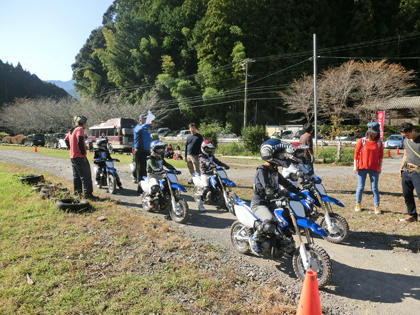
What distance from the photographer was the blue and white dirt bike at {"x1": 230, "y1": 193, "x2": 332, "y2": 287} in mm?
3464

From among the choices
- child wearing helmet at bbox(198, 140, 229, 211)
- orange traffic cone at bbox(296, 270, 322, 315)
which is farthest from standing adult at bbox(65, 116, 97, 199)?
orange traffic cone at bbox(296, 270, 322, 315)

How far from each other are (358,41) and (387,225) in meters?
44.2

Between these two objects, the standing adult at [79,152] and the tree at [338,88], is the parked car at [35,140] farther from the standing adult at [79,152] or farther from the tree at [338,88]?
the tree at [338,88]

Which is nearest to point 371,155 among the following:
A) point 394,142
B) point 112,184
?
point 112,184

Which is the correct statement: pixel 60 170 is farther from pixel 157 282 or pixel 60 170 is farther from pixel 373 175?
pixel 373 175

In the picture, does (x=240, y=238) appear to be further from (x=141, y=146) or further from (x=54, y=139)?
(x=54, y=139)

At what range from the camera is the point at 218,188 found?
6945 mm

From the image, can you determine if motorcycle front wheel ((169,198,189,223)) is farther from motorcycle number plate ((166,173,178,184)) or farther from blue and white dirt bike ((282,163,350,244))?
blue and white dirt bike ((282,163,350,244))

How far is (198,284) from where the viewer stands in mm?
3611

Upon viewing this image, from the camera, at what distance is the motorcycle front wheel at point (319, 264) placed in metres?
3.43

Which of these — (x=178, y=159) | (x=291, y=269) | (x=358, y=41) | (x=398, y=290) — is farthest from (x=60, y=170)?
(x=358, y=41)

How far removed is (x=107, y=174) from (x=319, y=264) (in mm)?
6873

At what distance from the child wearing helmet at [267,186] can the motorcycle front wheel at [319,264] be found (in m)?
0.51

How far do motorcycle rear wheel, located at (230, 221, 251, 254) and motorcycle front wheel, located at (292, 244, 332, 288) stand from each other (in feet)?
2.89
